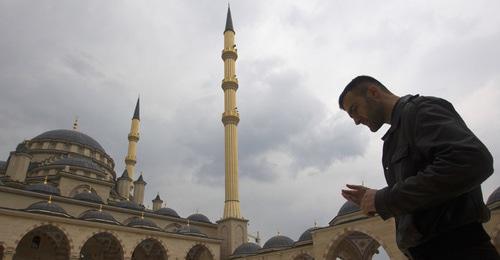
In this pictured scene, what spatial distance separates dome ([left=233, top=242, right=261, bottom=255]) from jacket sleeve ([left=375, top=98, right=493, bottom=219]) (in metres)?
24.5

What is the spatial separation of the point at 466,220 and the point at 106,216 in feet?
75.5

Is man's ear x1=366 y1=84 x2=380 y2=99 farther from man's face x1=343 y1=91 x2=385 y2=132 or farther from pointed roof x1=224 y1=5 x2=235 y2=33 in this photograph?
pointed roof x1=224 y1=5 x2=235 y2=33

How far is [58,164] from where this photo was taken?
28516mm

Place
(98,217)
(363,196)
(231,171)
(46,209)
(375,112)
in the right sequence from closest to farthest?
(363,196) < (375,112) < (46,209) < (98,217) < (231,171)

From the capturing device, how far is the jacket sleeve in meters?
1.45

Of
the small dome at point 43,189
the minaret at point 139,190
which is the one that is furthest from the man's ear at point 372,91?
the minaret at point 139,190

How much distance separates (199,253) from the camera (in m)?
26.7

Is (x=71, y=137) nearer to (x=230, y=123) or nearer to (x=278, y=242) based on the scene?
(x=230, y=123)

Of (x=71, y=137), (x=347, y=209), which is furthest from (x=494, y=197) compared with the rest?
(x=71, y=137)

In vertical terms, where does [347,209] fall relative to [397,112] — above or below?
above

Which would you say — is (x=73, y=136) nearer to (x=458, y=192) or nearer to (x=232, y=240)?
(x=232, y=240)

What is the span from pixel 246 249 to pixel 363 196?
24.8 metres

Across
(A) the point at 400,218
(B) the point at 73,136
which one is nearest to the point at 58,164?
Answer: (B) the point at 73,136

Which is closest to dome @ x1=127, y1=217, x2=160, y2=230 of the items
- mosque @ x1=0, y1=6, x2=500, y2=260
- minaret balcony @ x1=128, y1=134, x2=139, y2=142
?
mosque @ x1=0, y1=6, x2=500, y2=260
